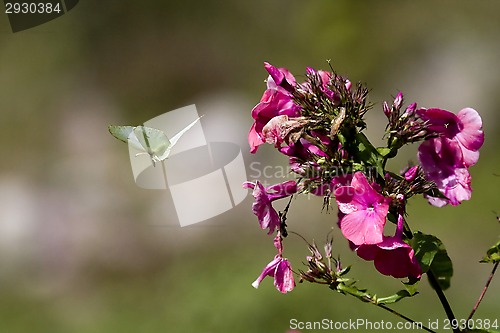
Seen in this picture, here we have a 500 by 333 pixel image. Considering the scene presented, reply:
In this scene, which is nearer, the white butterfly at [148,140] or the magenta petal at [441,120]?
the magenta petal at [441,120]

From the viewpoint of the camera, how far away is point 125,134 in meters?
0.91

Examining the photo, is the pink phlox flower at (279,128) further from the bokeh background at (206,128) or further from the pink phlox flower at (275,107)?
the bokeh background at (206,128)

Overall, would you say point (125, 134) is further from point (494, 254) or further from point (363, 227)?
point (494, 254)

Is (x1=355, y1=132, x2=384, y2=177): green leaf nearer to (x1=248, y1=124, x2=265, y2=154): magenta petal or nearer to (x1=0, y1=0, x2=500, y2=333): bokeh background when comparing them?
(x1=248, y1=124, x2=265, y2=154): magenta petal

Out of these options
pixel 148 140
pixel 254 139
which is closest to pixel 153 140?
pixel 148 140

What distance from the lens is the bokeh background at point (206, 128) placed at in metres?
2.78

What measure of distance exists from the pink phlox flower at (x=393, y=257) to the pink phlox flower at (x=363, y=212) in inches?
0.8

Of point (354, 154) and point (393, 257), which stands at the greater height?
point (354, 154)

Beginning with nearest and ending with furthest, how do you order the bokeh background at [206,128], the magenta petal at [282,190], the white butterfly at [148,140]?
1. the magenta petal at [282,190]
2. the white butterfly at [148,140]
3. the bokeh background at [206,128]

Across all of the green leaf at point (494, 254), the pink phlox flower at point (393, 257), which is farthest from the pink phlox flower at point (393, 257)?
the green leaf at point (494, 254)

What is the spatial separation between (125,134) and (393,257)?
1.22 ft

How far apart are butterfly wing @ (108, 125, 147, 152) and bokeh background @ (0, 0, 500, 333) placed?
152cm

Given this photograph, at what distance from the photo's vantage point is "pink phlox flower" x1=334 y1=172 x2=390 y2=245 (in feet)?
2.30

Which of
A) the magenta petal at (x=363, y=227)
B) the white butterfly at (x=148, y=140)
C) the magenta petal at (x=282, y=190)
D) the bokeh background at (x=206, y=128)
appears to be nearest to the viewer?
the magenta petal at (x=363, y=227)
